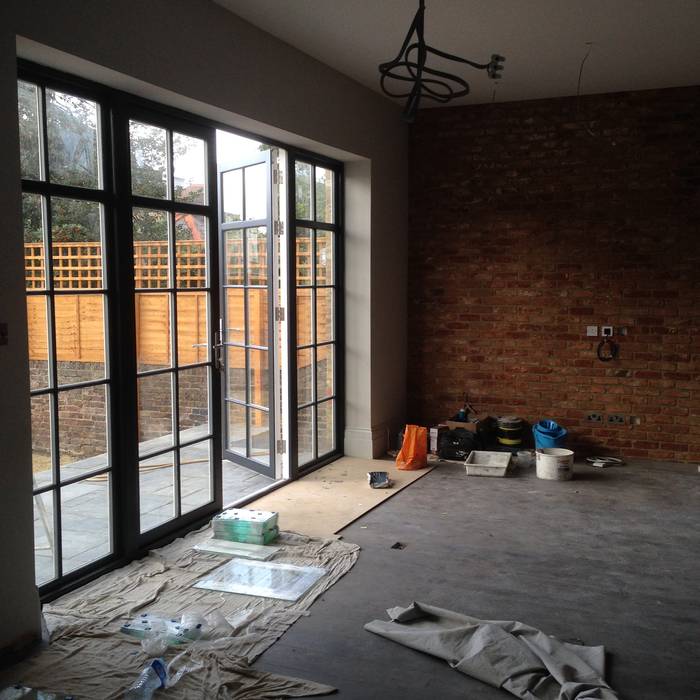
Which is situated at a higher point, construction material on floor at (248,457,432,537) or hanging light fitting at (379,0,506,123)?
hanging light fitting at (379,0,506,123)

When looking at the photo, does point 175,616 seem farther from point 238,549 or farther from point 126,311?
point 126,311

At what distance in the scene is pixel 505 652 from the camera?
3.12 meters

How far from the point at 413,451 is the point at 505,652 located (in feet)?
10.8

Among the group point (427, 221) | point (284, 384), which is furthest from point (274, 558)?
point (427, 221)

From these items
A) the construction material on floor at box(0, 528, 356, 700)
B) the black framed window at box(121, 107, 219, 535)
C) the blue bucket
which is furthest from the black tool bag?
the black framed window at box(121, 107, 219, 535)

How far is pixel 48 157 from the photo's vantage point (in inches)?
140

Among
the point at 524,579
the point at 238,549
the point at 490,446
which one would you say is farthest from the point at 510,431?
the point at 238,549

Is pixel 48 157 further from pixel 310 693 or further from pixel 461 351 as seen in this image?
pixel 461 351

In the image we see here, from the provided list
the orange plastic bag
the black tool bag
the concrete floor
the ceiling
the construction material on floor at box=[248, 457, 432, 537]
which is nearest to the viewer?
the concrete floor

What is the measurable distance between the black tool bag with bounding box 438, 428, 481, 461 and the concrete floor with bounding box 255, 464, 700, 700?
1.88 feet

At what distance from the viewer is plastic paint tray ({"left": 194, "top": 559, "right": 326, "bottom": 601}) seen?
152 inches

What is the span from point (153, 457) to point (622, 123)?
4.94m

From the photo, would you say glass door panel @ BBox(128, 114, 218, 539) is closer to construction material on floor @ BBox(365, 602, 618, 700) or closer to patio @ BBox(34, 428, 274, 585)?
patio @ BBox(34, 428, 274, 585)

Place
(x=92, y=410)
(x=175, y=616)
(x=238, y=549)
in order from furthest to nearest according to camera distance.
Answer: (x=238, y=549) → (x=92, y=410) → (x=175, y=616)
